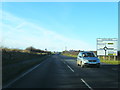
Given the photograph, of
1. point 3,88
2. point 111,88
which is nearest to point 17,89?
Answer: point 3,88

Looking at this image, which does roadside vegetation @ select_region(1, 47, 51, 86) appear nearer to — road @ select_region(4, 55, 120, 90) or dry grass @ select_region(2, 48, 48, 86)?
dry grass @ select_region(2, 48, 48, 86)

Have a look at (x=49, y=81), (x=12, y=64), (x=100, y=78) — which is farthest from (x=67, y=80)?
(x=12, y=64)

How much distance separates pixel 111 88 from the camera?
28.5ft

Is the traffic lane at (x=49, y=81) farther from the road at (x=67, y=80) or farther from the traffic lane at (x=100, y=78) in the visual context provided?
the traffic lane at (x=100, y=78)

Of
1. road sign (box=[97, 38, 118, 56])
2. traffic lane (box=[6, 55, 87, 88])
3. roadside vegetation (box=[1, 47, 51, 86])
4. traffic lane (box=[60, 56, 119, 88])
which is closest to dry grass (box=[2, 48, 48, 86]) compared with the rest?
roadside vegetation (box=[1, 47, 51, 86])

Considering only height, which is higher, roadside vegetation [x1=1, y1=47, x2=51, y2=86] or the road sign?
the road sign

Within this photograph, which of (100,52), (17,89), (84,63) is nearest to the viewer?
(17,89)

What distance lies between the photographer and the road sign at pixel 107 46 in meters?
42.2

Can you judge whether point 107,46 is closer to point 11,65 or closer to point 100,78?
point 11,65

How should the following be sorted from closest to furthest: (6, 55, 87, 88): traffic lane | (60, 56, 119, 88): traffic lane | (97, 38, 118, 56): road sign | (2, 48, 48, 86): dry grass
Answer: (6, 55, 87, 88): traffic lane → (60, 56, 119, 88): traffic lane → (2, 48, 48, 86): dry grass → (97, 38, 118, 56): road sign

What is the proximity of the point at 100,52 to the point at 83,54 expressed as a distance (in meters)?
21.8

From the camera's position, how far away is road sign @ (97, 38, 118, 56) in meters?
42.2

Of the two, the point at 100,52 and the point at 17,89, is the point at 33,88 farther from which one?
the point at 100,52

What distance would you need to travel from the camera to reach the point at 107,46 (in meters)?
42.7
